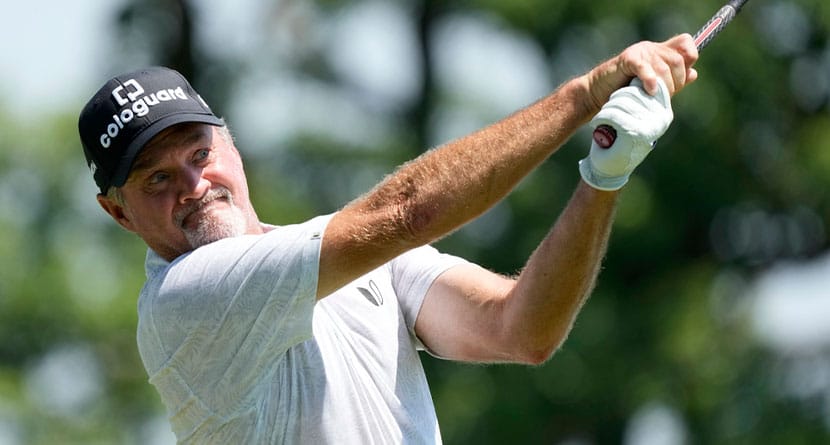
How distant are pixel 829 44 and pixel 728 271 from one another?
7.32ft

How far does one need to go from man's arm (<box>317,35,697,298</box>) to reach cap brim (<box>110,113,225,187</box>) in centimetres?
74

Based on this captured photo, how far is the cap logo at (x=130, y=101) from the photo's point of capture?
21.2 feet

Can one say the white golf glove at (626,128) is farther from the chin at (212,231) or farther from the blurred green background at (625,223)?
the blurred green background at (625,223)

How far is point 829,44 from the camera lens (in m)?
19.4

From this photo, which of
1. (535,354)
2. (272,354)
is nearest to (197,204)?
(272,354)

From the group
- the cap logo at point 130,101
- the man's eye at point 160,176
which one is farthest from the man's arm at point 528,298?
the cap logo at point 130,101

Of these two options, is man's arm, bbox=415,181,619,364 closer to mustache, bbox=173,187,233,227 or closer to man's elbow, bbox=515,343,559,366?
man's elbow, bbox=515,343,559,366

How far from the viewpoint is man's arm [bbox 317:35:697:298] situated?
5.81 metres

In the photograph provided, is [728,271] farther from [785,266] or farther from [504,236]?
[504,236]

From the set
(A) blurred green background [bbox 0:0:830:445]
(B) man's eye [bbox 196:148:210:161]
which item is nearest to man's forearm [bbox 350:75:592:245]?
(B) man's eye [bbox 196:148:210:161]

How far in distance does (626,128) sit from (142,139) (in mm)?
1494

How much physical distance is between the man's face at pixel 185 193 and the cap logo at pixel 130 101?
3.7 inches

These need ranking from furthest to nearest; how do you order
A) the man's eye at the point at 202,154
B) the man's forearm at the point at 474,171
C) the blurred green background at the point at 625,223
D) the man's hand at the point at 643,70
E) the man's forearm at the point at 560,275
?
the blurred green background at the point at 625,223 < the man's eye at the point at 202,154 < the man's forearm at the point at 560,275 < the man's hand at the point at 643,70 < the man's forearm at the point at 474,171

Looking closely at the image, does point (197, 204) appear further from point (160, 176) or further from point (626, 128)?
point (626, 128)
